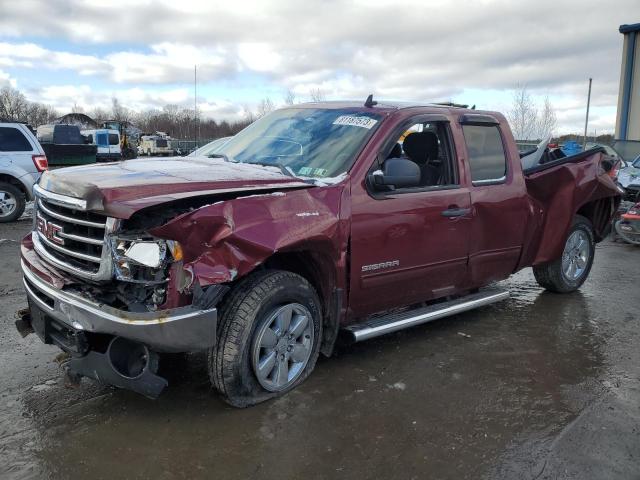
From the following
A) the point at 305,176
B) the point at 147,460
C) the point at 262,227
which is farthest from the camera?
the point at 305,176

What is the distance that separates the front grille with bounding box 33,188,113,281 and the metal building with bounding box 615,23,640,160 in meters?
32.2

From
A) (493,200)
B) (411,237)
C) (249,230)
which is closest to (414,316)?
(411,237)

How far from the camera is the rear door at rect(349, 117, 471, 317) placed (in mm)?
3990

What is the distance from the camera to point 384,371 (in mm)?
4227

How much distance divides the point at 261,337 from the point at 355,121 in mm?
1862

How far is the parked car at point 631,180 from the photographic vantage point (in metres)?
12.4

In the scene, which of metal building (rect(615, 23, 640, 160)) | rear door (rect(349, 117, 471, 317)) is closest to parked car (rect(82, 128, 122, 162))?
metal building (rect(615, 23, 640, 160))

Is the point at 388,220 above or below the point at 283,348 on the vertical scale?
above

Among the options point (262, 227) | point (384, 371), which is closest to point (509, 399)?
point (384, 371)

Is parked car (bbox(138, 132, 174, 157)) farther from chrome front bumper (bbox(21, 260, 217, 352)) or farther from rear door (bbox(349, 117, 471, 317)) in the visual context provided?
chrome front bumper (bbox(21, 260, 217, 352))

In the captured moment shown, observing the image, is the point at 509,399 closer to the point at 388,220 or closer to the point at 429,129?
the point at 388,220

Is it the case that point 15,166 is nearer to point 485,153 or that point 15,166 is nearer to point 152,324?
point 485,153

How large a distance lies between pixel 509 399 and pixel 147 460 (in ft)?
7.64

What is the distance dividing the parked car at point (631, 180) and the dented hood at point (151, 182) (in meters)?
10.0
